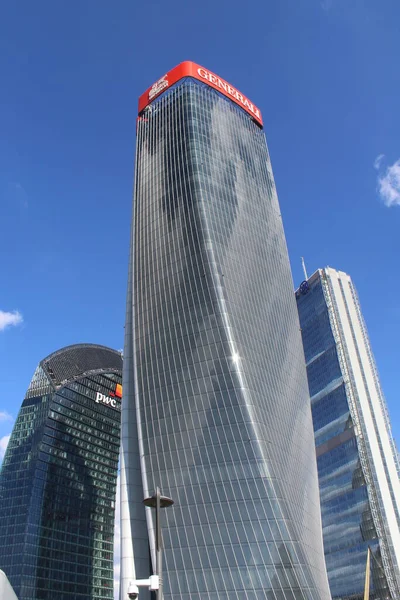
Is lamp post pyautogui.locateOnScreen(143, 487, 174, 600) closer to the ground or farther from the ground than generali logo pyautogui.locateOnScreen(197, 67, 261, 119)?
closer to the ground

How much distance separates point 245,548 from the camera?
63.8 m

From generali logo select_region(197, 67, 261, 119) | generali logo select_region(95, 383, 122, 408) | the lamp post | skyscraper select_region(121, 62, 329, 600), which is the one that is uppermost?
generali logo select_region(197, 67, 261, 119)

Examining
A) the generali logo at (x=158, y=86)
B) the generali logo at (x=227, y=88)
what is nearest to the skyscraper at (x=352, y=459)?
the generali logo at (x=227, y=88)

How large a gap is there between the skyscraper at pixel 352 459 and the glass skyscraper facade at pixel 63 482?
6875cm

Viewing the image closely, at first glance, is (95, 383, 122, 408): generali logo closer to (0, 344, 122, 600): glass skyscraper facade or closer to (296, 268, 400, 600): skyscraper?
(0, 344, 122, 600): glass skyscraper facade

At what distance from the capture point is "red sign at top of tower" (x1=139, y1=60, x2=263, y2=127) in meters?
116

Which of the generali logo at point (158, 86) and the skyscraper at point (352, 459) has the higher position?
the generali logo at point (158, 86)

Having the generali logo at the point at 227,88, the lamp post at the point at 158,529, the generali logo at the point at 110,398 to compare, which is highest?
the generali logo at the point at 227,88

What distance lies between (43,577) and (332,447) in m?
92.8

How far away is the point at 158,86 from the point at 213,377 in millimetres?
71744

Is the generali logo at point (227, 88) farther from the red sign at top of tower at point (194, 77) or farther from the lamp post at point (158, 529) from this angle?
the lamp post at point (158, 529)

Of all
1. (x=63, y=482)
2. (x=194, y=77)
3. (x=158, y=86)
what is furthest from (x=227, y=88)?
(x=63, y=482)

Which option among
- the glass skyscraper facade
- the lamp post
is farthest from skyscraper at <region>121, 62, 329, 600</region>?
the glass skyscraper facade

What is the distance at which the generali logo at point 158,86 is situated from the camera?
118m
